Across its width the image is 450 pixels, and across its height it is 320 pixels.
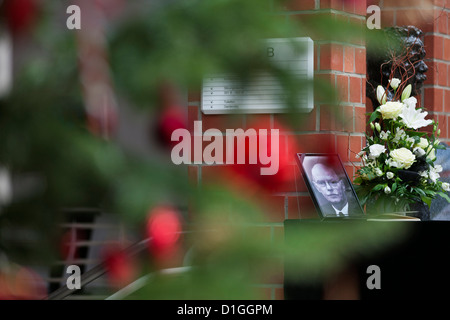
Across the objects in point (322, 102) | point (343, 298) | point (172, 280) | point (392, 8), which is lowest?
point (343, 298)

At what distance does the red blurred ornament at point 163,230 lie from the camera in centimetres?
40

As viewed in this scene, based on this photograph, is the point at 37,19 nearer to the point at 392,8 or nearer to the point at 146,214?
the point at 146,214

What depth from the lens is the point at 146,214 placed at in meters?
0.39

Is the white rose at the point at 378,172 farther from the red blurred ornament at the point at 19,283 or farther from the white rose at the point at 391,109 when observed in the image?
the red blurred ornament at the point at 19,283

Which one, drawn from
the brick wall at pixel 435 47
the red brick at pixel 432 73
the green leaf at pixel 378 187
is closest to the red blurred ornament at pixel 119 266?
the green leaf at pixel 378 187

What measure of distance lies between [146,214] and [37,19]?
0.12 metres

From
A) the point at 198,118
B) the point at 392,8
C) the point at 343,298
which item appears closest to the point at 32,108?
the point at 343,298

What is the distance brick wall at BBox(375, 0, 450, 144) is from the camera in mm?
2799

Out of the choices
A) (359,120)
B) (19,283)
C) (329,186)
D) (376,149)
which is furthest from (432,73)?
(19,283)

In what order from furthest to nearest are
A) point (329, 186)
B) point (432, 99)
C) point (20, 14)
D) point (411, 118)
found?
point (432, 99)
point (411, 118)
point (329, 186)
point (20, 14)

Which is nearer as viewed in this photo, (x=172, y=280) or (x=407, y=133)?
(x=172, y=280)

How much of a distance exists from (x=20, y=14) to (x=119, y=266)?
179mm

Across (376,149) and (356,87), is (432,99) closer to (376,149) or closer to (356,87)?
A: (356,87)

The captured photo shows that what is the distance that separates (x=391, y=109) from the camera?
7.02 ft
